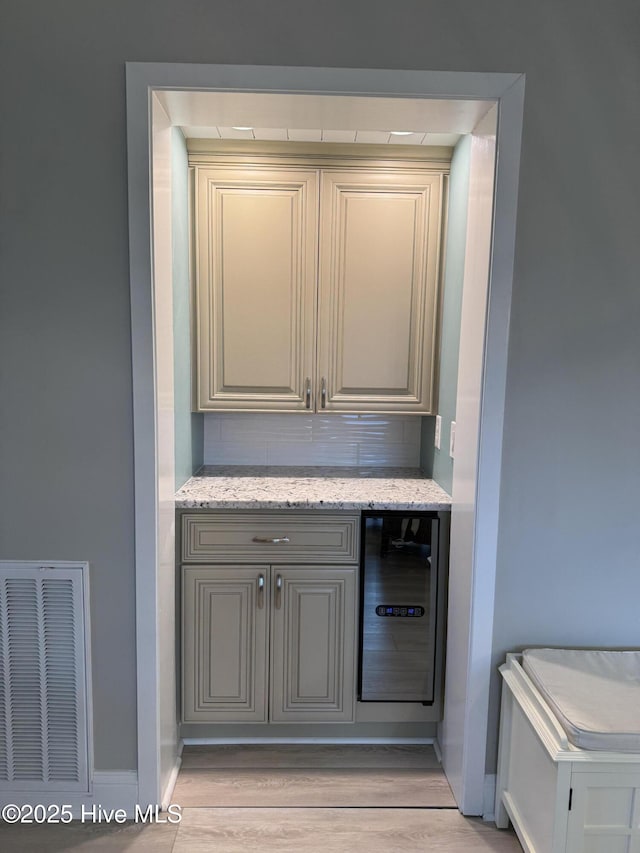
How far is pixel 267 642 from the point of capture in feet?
7.36


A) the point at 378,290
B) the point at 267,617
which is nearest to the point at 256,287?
the point at 378,290

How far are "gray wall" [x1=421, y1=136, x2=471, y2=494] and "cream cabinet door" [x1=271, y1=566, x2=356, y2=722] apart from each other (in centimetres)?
62

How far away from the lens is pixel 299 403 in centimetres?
256

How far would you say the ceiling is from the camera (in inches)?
67.1

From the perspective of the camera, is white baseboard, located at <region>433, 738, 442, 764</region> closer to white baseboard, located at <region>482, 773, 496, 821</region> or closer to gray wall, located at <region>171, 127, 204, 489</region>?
white baseboard, located at <region>482, 773, 496, 821</region>

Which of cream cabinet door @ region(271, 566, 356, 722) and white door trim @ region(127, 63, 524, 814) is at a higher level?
white door trim @ region(127, 63, 524, 814)

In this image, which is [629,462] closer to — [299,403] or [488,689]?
[488,689]

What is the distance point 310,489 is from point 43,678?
112cm

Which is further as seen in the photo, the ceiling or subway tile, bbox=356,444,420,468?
subway tile, bbox=356,444,420,468

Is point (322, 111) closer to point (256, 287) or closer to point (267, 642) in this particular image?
point (256, 287)

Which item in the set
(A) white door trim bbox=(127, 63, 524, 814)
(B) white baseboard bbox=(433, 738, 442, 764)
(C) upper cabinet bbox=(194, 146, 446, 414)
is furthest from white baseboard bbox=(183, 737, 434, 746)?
(C) upper cabinet bbox=(194, 146, 446, 414)

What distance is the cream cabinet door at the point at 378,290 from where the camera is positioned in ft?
8.00

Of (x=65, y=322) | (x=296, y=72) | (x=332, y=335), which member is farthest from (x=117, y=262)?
(x=332, y=335)

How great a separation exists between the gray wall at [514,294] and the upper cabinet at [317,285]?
724 millimetres
